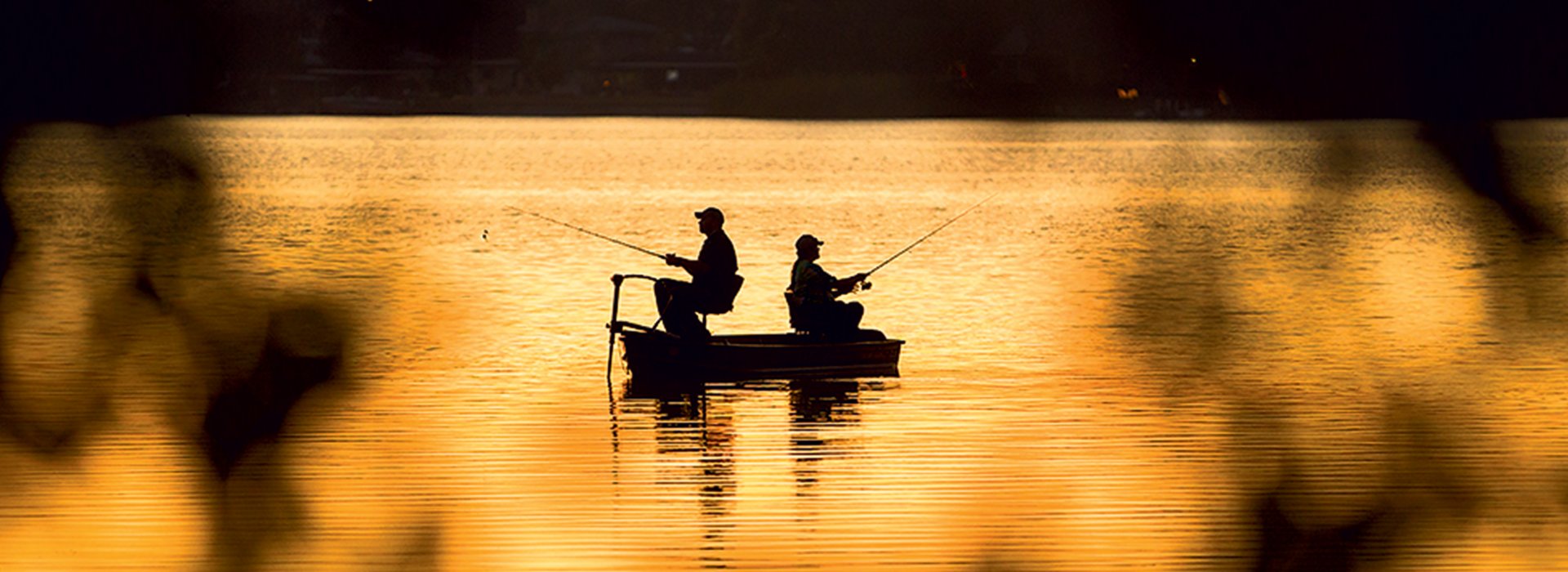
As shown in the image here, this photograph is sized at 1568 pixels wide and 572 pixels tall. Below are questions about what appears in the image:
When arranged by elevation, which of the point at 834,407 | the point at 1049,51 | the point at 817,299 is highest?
the point at 1049,51

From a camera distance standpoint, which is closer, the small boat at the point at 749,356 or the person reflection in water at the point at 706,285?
the person reflection in water at the point at 706,285

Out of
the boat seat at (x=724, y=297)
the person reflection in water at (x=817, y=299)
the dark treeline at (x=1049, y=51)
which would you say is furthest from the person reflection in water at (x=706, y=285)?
the dark treeline at (x=1049, y=51)

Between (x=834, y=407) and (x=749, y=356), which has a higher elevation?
(x=749, y=356)

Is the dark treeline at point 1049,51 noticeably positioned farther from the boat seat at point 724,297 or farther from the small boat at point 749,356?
the small boat at point 749,356

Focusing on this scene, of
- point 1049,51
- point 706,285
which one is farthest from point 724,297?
point 1049,51

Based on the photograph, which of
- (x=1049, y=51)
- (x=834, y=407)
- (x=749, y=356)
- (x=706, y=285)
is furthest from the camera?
(x=749, y=356)

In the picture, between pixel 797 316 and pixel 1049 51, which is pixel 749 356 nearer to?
pixel 797 316

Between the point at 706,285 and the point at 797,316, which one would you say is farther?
the point at 797,316

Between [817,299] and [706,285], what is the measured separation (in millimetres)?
1298

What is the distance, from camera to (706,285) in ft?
61.9

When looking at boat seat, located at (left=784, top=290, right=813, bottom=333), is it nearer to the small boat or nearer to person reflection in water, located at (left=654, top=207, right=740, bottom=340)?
the small boat

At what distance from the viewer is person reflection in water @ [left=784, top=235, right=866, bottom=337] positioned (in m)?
19.3

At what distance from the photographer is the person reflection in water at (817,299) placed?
19.3 meters

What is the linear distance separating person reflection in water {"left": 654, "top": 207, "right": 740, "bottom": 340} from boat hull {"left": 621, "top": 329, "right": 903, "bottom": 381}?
185 mm
